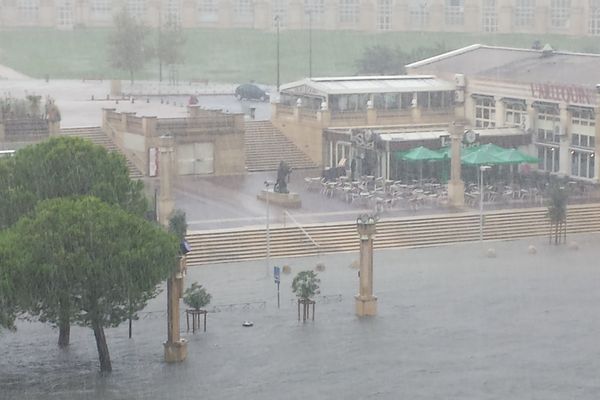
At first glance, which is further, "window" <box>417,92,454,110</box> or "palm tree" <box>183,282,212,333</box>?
"window" <box>417,92,454,110</box>

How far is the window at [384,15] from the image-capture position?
109m

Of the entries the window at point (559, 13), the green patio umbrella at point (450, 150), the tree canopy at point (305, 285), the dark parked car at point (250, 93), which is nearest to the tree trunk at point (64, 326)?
the tree canopy at point (305, 285)

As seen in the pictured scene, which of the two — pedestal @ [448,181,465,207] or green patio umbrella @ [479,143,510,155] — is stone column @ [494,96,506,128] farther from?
pedestal @ [448,181,465,207]

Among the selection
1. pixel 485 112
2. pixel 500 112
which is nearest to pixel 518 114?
pixel 500 112

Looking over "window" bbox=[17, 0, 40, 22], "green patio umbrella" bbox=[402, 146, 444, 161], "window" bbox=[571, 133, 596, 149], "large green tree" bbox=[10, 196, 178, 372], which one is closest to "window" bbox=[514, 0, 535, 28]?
"window" bbox=[17, 0, 40, 22]

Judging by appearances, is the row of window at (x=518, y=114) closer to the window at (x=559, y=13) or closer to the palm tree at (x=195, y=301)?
the palm tree at (x=195, y=301)

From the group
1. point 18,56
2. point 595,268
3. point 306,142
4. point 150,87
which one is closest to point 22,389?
point 595,268

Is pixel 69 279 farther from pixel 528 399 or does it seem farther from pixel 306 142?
pixel 306 142

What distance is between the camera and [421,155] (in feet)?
190

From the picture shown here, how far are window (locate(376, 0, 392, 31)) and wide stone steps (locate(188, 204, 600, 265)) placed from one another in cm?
5448

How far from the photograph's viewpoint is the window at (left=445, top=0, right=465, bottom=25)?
10769 cm

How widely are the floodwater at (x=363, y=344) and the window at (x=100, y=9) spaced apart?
6367 cm

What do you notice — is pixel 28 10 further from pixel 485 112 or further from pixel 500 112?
pixel 500 112

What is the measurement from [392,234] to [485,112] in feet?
48.1
